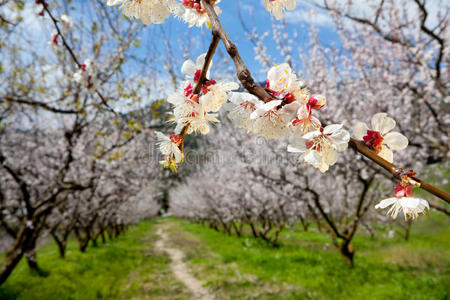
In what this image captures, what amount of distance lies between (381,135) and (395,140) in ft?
0.20

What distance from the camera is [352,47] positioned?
7.13 metres

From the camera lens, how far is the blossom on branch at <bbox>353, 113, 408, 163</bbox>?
2.54 feet

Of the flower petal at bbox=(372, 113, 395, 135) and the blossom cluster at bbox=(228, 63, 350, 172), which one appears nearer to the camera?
the blossom cluster at bbox=(228, 63, 350, 172)

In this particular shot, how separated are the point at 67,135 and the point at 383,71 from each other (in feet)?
25.0

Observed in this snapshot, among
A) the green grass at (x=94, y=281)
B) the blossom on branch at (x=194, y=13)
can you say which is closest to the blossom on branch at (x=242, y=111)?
the blossom on branch at (x=194, y=13)

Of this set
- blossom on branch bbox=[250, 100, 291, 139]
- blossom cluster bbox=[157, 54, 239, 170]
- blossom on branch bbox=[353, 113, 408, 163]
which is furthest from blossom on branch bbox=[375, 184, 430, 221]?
blossom cluster bbox=[157, 54, 239, 170]

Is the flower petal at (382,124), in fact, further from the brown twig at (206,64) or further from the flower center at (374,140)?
the brown twig at (206,64)

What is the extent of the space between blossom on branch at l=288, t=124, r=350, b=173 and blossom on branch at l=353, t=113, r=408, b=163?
0.12 metres

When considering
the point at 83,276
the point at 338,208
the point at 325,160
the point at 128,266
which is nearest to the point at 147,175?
the point at 128,266

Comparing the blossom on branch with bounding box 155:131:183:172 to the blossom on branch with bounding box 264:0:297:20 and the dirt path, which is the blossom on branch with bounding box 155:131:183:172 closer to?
the blossom on branch with bounding box 264:0:297:20

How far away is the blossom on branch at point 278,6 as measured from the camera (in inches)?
34.8

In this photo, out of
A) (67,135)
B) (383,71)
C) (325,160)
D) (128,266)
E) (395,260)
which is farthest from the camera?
(128,266)

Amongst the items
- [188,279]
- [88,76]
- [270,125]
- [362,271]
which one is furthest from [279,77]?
[188,279]

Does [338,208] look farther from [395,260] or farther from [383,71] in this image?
[383,71]
